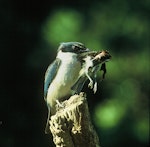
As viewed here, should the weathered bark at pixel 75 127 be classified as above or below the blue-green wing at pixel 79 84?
below

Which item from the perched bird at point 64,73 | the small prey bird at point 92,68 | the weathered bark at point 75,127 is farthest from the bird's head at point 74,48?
the weathered bark at point 75,127

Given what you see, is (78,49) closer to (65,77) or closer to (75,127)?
(65,77)

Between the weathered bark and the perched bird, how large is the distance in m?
0.83

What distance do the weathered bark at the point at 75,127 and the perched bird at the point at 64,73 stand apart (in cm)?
83

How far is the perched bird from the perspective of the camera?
16.3ft

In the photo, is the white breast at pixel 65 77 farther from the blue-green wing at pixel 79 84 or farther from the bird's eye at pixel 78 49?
the blue-green wing at pixel 79 84

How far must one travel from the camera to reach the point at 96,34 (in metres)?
6.82

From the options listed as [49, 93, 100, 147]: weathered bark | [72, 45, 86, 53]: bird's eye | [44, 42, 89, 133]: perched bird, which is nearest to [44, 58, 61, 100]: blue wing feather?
[44, 42, 89, 133]: perched bird

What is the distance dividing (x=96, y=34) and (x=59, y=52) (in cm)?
168

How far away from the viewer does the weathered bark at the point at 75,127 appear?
3.98 meters

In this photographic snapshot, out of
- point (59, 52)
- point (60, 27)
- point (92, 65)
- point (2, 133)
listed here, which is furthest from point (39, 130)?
point (92, 65)

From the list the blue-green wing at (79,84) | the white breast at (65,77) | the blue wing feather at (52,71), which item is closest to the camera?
the blue-green wing at (79,84)

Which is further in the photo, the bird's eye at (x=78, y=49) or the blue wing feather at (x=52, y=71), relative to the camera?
the blue wing feather at (x=52, y=71)

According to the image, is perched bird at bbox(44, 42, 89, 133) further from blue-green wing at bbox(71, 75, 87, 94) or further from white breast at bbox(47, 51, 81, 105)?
blue-green wing at bbox(71, 75, 87, 94)
